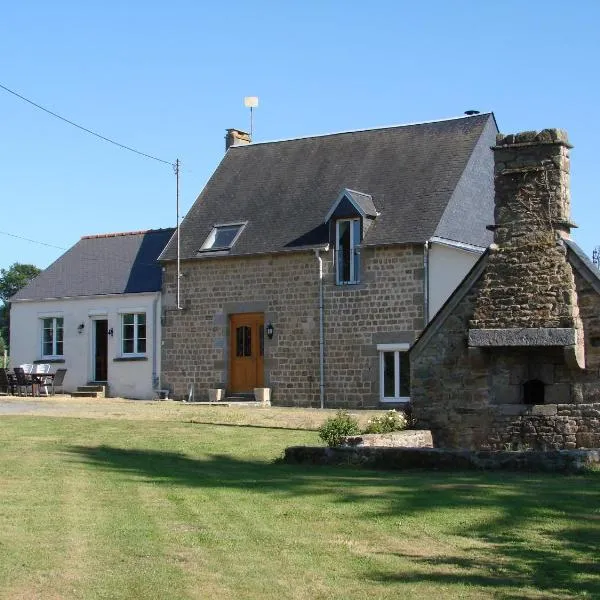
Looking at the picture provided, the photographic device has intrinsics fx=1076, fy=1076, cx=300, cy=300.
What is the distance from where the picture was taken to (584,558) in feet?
25.8

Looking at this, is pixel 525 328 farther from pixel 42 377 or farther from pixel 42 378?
pixel 42 378

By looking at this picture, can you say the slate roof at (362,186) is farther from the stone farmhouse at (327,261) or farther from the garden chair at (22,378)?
the garden chair at (22,378)

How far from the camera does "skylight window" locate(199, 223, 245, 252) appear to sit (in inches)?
1173

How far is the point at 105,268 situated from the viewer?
111 ft

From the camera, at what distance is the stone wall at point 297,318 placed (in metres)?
26.8

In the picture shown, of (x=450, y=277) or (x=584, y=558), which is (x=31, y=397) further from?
(x=584, y=558)

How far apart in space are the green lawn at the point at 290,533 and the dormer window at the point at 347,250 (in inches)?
561

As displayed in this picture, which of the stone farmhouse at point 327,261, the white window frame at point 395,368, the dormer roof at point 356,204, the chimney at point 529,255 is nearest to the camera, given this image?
the chimney at point 529,255

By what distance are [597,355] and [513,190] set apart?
2.70 m

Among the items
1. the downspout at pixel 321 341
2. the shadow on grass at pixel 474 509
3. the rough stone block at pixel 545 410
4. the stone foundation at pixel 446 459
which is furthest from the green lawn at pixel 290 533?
the downspout at pixel 321 341

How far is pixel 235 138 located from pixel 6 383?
1015 centimetres

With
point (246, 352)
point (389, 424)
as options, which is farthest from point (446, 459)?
point (246, 352)

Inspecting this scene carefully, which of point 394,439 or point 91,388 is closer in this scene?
point 394,439

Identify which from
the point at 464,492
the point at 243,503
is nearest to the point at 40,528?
the point at 243,503
